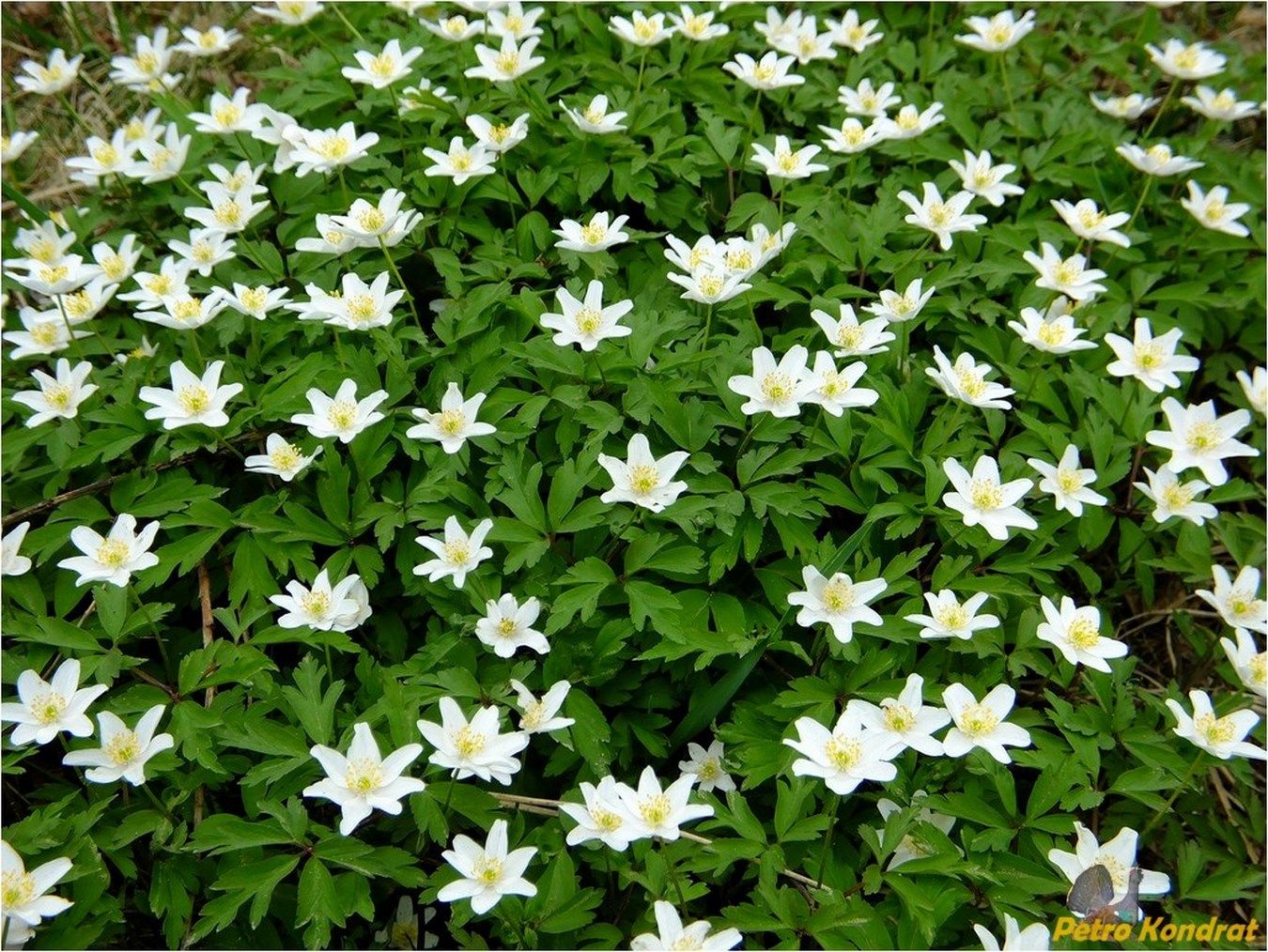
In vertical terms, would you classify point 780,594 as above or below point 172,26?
below

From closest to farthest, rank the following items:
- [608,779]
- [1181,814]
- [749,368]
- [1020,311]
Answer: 1. [608,779]
2. [1181,814]
3. [749,368]
4. [1020,311]

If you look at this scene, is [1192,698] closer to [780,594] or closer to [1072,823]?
[1072,823]

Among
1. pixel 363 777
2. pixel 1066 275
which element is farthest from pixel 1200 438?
pixel 363 777

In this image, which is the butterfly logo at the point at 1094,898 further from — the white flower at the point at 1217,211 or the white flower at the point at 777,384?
the white flower at the point at 1217,211

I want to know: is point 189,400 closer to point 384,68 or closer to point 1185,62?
point 384,68

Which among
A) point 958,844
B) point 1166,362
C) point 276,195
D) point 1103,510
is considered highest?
point 276,195

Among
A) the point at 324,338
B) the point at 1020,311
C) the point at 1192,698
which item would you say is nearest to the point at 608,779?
the point at 1192,698

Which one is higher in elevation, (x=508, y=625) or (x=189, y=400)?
(x=189, y=400)
